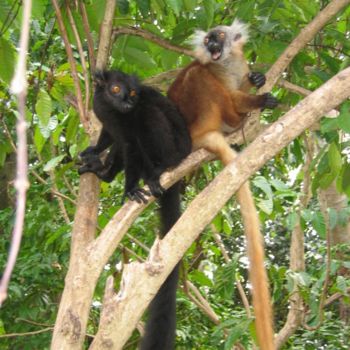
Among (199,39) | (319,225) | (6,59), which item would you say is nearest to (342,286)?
(319,225)

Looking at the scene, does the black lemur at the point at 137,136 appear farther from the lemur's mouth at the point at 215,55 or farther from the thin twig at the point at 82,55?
the lemur's mouth at the point at 215,55

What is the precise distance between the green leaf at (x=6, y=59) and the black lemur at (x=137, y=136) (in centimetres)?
63

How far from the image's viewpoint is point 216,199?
2.70 meters

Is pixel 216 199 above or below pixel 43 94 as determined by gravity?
below

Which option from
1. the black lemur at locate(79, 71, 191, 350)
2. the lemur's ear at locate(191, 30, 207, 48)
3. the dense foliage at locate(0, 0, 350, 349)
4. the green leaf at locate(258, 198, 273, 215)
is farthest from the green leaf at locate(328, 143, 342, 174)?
the lemur's ear at locate(191, 30, 207, 48)

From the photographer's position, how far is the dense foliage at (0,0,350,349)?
149 inches

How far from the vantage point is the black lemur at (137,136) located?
3.89 metres

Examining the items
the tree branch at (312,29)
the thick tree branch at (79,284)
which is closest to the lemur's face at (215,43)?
the tree branch at (312,29)

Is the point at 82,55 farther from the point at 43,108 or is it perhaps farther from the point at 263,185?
the point at 263,185

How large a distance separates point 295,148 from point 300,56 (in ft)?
2.78

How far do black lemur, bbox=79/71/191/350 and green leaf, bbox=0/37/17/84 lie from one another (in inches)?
24.9

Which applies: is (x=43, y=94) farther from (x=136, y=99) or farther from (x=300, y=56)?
(x=300, y=56)

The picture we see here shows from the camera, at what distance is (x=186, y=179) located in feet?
17.8

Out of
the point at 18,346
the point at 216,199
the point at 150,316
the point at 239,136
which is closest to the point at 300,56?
the point at 239,136
